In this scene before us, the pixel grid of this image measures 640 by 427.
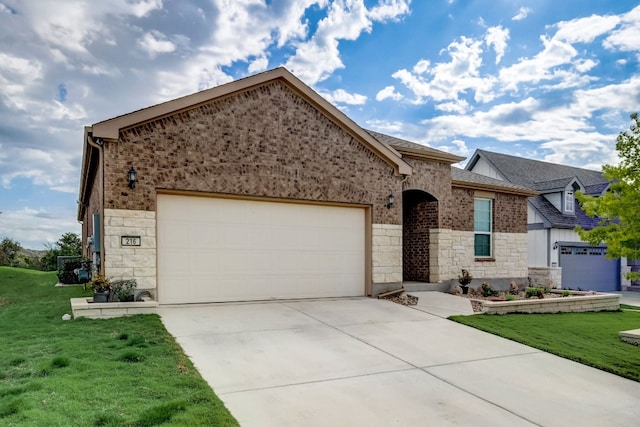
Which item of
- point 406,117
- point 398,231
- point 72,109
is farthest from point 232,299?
point 406,117

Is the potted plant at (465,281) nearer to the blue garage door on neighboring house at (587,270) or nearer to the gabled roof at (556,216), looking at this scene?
the gabled roof at (556,216)

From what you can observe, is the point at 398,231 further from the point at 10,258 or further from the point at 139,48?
the point at 10,258

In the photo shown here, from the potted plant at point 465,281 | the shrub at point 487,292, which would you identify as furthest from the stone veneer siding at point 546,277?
the potted plant at point 465,281

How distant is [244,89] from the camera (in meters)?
10.3

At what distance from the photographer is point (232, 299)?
1027 cm

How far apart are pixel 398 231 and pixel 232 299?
5330 millimetres

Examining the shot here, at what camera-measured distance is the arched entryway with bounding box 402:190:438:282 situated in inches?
584

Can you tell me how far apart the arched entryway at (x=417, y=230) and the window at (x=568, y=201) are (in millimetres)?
11343

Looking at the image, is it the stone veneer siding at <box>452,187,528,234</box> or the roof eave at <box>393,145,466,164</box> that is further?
the stone veneer siding at <box>452,187,528,234</box>

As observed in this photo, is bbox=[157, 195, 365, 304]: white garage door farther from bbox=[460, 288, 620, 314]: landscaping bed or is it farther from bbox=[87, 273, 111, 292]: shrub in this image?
bbox=[460, 288, 620, 314]: landscaping bed

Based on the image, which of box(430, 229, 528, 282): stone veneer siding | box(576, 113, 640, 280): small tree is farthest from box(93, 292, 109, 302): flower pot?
box(430, 229, 528, 282): stone veneer siding

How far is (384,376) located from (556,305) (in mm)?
8703

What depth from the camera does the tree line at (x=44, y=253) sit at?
26469 millimetres

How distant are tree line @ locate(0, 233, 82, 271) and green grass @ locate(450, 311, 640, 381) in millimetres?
25665
